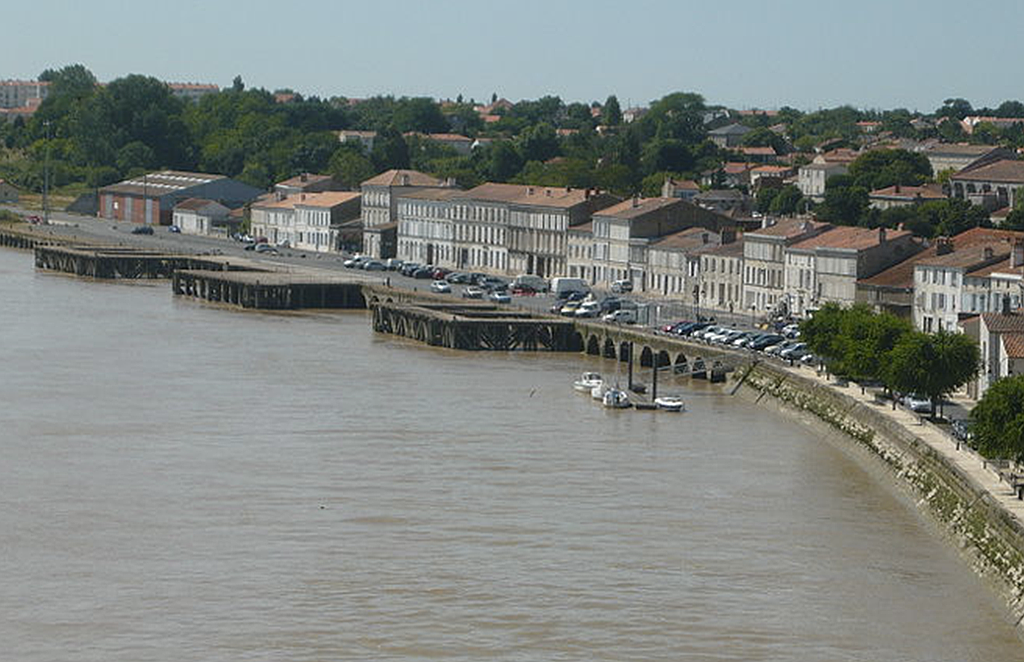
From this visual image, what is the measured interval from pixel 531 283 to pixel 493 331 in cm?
1465

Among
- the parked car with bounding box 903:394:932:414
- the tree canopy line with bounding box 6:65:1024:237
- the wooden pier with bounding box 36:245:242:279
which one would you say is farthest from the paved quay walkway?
the wooden pier with bounding box 36:245:242:279

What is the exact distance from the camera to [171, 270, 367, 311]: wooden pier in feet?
240

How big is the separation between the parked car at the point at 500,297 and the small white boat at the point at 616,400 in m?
19.9


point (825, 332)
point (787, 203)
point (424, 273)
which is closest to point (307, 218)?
point (424, 273)

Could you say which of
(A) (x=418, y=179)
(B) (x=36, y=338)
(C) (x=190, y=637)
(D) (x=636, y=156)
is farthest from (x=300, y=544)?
(D) (x=636, y=156)

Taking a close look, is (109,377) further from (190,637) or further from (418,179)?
(418,179)

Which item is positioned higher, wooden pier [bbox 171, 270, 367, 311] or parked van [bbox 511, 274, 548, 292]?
parked van [bbox 511, 274, 548, 292]

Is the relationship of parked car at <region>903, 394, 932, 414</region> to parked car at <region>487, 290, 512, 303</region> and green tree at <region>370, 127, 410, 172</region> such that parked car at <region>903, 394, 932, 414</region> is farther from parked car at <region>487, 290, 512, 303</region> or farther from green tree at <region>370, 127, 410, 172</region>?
green tree at <region>370, 127, 410, 172</region>

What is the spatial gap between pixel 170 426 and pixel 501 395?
8.67 m

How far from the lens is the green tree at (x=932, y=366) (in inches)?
1638

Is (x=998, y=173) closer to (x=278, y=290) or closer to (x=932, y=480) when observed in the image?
(x=278, y=290)

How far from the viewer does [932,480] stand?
3462 centimetres

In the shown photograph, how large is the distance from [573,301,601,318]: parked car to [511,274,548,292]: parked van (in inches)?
383

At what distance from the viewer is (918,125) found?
581ft
